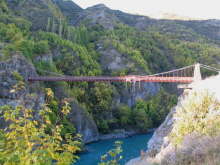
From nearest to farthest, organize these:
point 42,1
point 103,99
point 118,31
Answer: point 103,99 < point 42,1 < point 118,31

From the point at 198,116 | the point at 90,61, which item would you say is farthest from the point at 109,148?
the point at 90,61

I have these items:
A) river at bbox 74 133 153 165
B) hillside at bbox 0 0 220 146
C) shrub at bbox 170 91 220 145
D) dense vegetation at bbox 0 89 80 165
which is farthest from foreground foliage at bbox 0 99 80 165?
river at bbox 74 133 153 165

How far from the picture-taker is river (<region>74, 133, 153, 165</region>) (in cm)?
2005

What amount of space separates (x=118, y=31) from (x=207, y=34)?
36424 mm

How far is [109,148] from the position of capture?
24.2 meters

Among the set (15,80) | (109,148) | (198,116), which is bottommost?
(109,148)

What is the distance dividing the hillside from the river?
62.4 inches

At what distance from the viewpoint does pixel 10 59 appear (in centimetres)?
2180

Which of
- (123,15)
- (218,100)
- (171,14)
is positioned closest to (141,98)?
(218,100)

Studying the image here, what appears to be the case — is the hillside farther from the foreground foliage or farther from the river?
the foreground foliage

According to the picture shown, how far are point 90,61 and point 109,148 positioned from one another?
17.5 metres

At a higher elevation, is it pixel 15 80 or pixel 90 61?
pixel 90 61

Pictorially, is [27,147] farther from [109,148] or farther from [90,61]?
[90,61]

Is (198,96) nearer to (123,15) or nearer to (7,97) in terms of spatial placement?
→ (7,97)
